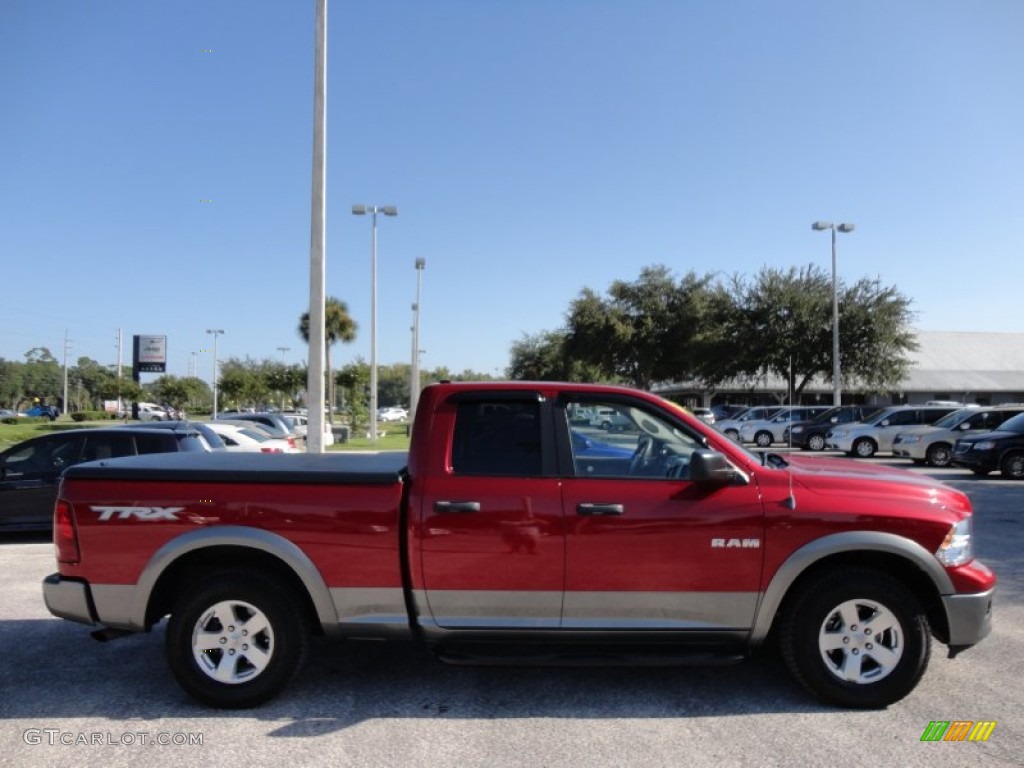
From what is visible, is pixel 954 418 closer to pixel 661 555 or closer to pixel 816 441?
pixel 816 441

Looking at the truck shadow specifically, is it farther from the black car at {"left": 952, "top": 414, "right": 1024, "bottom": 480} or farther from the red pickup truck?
the black car at {"left": 952, "top": 414, "right": 1024, "bottom": 480}

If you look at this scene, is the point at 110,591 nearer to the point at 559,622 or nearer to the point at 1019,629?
the point at 559,622

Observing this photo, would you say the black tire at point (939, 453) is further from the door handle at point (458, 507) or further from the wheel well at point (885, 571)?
the door handle at point (458, 507)

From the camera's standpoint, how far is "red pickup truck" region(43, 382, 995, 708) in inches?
165

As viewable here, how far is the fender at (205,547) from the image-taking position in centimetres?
420

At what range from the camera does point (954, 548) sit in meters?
4.25

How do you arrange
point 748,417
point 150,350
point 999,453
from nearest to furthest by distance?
point 999,453 → point 748,417 → point 150,350

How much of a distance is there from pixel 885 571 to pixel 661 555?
136 centimetres

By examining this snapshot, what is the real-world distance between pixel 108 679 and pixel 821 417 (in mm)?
27077

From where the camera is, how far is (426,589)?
4207mm

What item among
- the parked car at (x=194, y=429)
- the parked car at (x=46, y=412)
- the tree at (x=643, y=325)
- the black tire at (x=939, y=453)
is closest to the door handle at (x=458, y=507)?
the parked car at (x=194, y=429)

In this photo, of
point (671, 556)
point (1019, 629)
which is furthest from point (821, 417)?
point (671, 556)

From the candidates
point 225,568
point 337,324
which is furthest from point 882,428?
point 337,324

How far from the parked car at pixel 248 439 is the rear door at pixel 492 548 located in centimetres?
871
